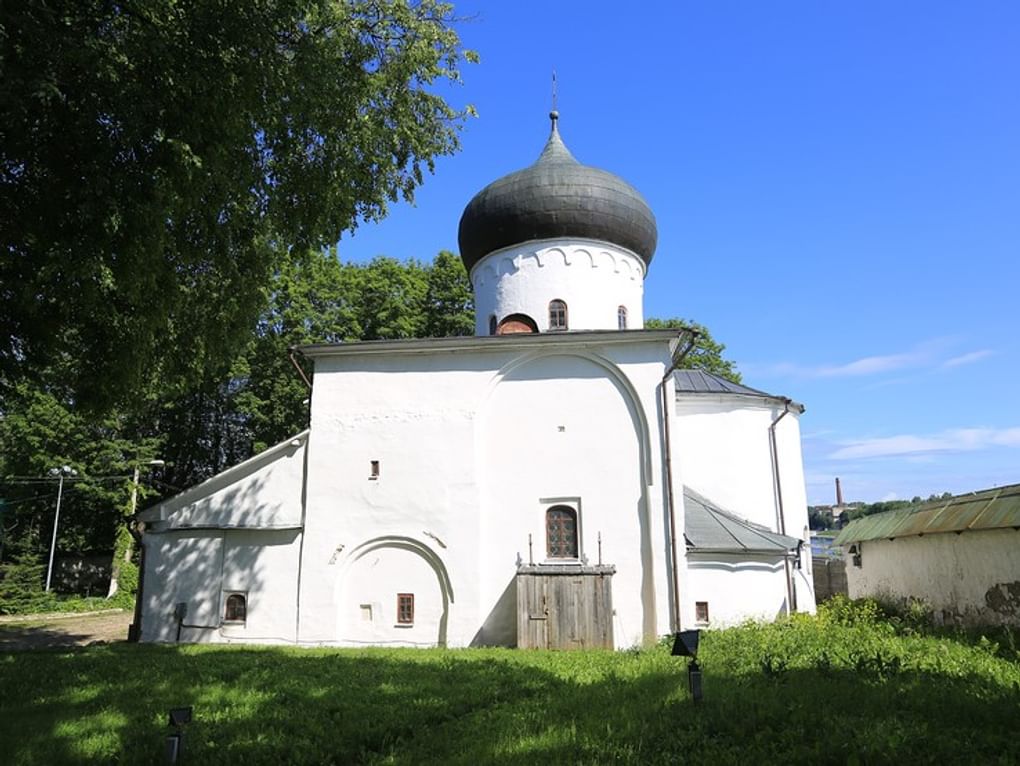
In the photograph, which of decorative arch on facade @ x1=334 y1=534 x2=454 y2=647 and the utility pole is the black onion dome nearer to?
decorative arch on facade @ x1=334 y1=534 x2=454 y2=647

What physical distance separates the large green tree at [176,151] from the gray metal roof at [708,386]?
32.5 ft

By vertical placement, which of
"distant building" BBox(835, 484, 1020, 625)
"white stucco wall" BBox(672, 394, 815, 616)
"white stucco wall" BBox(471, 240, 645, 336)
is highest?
"white stucco wall" BBox(471, 240, 645, 336)

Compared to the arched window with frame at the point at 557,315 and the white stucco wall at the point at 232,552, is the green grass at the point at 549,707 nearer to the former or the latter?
the white stucco wall at the point at 232,552

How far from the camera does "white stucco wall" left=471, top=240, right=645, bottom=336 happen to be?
17.4m

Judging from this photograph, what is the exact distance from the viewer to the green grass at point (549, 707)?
534 cm

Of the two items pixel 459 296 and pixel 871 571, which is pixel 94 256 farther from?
pixel 459 296

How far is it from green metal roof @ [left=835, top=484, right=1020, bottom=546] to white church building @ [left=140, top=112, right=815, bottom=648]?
2.36 meters

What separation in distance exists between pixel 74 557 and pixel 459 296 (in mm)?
18503

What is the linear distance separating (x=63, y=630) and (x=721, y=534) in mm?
17295

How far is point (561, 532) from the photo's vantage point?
45.6 ft

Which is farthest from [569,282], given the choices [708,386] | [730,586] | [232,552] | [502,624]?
[232,552]

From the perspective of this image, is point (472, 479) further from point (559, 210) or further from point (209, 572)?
point (559, 210)

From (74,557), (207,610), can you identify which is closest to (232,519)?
Result: (207,610)

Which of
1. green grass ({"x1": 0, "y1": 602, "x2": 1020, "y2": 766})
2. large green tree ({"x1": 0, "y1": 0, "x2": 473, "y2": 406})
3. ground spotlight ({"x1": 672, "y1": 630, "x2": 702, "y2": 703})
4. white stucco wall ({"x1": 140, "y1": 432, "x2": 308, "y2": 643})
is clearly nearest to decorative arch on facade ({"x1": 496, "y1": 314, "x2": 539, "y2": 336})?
white stucco wall ({"x1": 140, "y1": 432, "x2": 308, "y2": 643})
